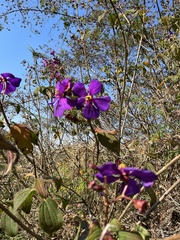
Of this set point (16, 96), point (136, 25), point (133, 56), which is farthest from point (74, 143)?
point (133, 56)

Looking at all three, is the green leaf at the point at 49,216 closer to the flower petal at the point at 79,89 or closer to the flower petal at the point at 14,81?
the flower petal at the point at 79,89

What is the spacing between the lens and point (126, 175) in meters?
0.75

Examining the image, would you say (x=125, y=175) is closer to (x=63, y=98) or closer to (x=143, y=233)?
(x=143, y=233)

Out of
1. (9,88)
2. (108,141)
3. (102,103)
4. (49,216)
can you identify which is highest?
(9,88)

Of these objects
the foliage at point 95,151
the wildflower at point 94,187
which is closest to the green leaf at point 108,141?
the foliage at point 95,151

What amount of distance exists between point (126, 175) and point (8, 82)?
0.77 metres

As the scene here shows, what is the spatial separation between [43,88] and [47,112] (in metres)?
1.10

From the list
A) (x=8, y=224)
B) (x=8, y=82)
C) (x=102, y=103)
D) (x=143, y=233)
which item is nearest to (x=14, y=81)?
(x=8, y=82)

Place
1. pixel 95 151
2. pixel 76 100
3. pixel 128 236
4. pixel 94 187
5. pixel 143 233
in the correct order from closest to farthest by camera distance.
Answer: pixel 94 187 < pixel 128 236 < pixel 143 233 < pixel 76 100 < pixel 95 151

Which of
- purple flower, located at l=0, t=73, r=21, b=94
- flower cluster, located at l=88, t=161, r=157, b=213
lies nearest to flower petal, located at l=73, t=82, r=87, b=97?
purple flower, located at l=0, t=73, r=21, b=94

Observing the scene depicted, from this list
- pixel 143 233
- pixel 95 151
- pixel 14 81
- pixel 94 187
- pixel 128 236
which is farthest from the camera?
pixel 95 151

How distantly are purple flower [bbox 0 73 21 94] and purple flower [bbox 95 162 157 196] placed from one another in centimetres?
71

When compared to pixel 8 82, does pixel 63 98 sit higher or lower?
lower

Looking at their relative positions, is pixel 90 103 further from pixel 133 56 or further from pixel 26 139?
pixel 133 56
